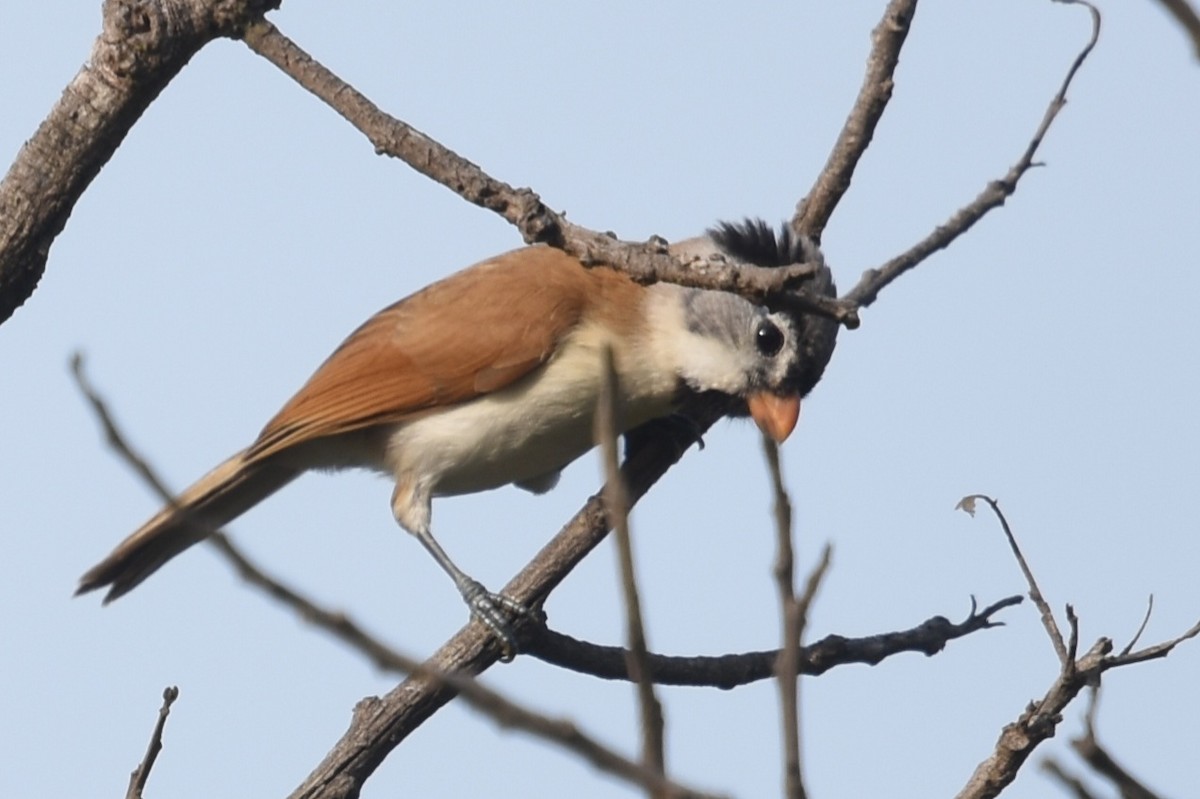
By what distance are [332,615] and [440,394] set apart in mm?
4348

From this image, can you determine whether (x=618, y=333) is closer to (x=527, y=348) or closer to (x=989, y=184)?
(x=527, y=348)

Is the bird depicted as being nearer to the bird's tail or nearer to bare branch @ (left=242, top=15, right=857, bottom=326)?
the bird's tail

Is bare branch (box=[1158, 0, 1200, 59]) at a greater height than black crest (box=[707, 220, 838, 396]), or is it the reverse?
black crest (box=[707, 220, 838, 396])

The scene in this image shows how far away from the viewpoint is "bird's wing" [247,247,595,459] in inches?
221

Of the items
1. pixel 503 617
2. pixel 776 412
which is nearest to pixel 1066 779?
pixel 503 617

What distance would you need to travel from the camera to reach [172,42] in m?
3.52

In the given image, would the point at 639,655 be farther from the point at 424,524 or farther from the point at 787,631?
the point at 424,524

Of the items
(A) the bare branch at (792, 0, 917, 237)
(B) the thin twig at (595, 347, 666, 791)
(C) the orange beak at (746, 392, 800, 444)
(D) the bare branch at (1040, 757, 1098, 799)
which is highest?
(A) the bare branch at (792, 0, 917, 237)

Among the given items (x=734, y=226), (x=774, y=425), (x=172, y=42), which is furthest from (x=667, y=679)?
(x=172, y=42)

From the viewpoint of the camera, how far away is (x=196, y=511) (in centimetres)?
553

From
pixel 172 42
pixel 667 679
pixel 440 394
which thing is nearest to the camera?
pixel 172 42

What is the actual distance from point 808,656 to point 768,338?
138 cm

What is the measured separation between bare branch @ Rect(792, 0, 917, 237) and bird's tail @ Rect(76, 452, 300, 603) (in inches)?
79.5

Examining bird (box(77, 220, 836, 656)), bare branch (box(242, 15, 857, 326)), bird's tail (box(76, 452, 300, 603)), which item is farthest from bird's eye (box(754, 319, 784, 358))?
bare branch (box(242, 15, 857, 326))
